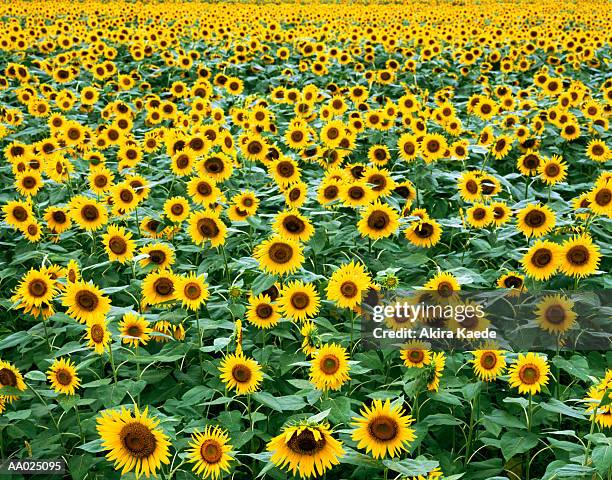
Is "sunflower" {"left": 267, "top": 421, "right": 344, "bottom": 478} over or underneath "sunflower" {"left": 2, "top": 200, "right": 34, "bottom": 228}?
over

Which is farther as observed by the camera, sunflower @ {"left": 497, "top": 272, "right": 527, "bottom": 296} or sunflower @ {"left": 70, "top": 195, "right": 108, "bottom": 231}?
sunflower @ {"left": 70, "top": 195, "right": 108, "bottom": 231}

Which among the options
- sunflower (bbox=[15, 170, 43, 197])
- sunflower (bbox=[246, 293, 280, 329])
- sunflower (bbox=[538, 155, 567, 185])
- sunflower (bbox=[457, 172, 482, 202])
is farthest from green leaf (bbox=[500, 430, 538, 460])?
sunflower (bbox=[15, 170, 43, 197])

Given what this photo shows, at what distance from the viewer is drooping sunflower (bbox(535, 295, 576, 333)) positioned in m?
3.23

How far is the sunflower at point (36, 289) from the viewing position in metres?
3.42

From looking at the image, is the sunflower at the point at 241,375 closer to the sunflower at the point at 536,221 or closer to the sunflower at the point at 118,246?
the sunflower at the point at 118,246

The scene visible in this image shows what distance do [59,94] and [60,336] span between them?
15.3 feet

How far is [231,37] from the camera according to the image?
12.7 meters

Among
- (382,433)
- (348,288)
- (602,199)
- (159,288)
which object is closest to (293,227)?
(348,288)

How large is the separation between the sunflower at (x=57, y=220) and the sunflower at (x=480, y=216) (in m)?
3.04

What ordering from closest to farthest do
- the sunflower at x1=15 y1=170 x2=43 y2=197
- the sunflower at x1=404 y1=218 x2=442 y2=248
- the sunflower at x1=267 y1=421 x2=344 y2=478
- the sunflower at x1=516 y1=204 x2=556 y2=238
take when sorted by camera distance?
the sunflower at x1=267 y1=421 x2=344 y2=478 → the sunflower at x1=516 y1=204 x2=556 y2=238 → the sunflower at x1=404 y1=218 x2=442 y2=248 → the sunflower at x1=15 y1=170 x2=43 y2=197

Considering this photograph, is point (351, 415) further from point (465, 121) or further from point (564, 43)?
point (564, 43)

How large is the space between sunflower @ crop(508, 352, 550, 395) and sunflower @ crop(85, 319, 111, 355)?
2.02 meters

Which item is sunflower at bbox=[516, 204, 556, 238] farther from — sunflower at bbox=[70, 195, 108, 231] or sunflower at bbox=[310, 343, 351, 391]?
sunflower at bbox=[70, 195, 108, 231]

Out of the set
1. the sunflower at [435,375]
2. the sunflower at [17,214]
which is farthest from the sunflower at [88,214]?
the sunflower at [435,375]
